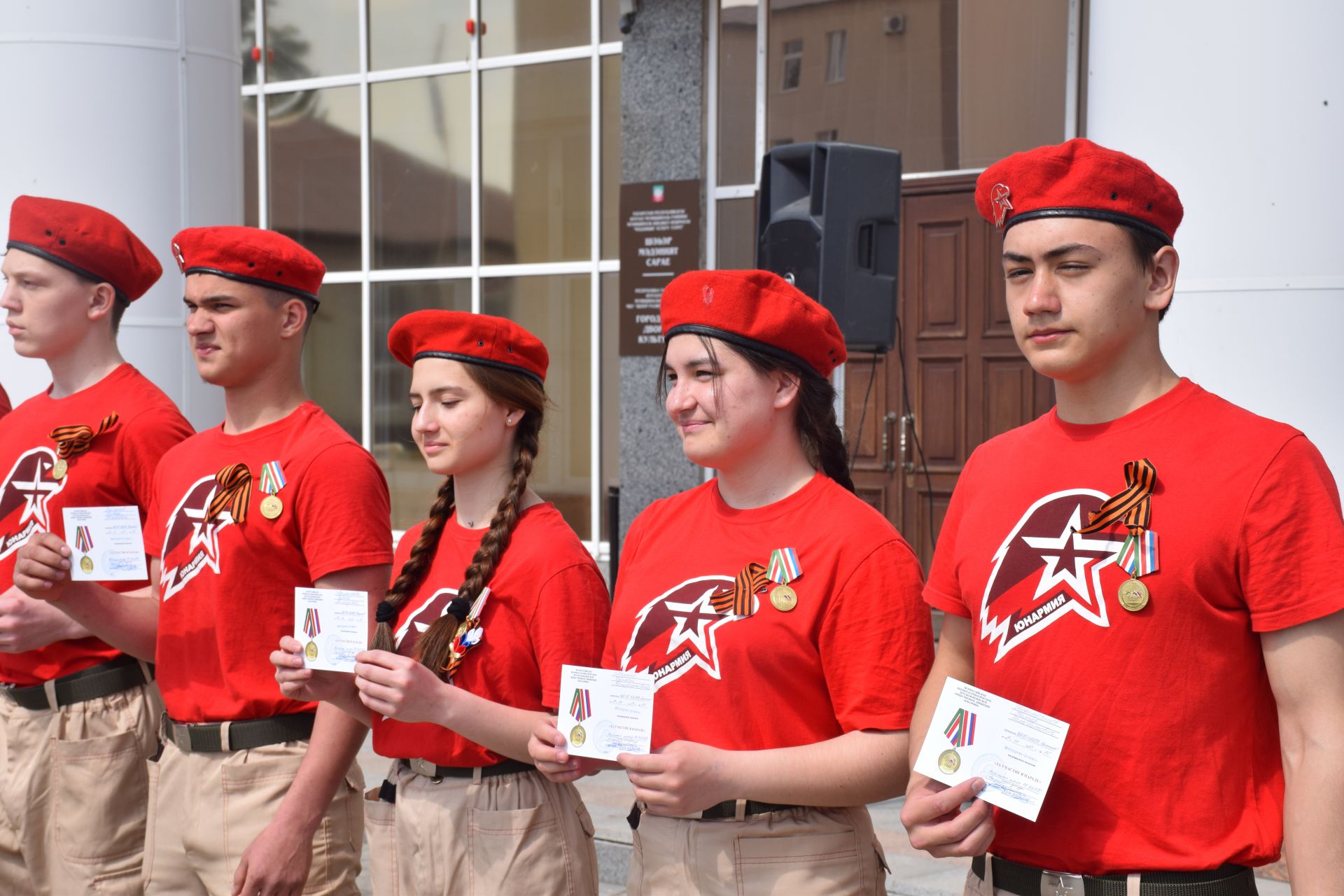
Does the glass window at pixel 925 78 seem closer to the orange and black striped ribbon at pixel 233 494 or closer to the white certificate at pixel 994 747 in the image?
the orange and black striped ribbon at pixel 233 494

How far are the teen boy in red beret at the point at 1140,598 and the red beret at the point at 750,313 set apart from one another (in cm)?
47

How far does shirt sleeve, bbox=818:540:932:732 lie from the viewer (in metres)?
2.19

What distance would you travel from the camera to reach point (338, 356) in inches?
426

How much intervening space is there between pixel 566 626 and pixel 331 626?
17.4 inches

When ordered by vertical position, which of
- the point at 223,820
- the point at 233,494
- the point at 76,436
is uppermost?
the point at 76,436

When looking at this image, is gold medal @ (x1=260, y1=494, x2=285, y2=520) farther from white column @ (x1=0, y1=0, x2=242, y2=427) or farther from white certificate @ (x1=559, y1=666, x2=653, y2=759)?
white column @ (x1=0, y1=0, x2=242, y2=427)

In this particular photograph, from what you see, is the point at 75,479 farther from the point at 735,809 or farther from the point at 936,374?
the point at 936,374

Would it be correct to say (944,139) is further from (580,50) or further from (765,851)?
(765,851)

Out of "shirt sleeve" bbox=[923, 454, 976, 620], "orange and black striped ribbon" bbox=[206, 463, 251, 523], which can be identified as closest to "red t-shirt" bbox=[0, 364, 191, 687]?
"orange and black striped ribbon" bbox=[206, 463, 251, 523]

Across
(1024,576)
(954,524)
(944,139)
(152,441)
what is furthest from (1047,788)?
(944,139)

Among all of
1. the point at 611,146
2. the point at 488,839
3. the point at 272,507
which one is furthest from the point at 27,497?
the point at 611,146

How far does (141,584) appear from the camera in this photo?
3471mm

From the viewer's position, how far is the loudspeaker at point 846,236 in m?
5.67

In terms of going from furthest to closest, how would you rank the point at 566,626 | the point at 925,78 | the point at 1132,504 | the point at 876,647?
the point at 925,78 → the point at 566,626 → the point at 876,647 → the point at 1132,504
